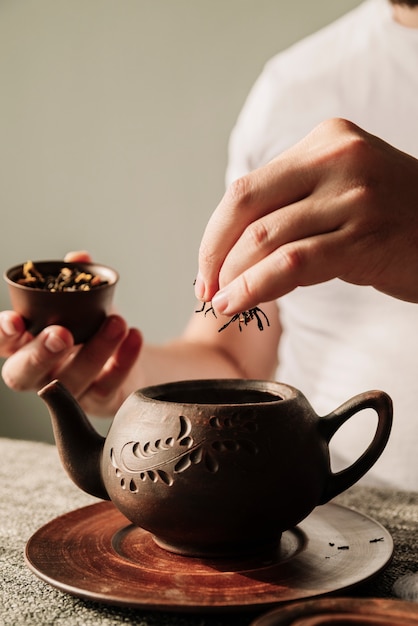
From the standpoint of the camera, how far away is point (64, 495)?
957mm

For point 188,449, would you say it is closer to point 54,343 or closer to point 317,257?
point 317,257

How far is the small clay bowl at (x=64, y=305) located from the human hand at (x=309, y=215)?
1.21 feet

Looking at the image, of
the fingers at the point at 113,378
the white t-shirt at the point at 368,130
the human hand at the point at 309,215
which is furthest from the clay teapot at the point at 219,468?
the white t-shirt at the point at 368,130

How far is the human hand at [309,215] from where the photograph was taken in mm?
699

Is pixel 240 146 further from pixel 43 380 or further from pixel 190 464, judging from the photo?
pixel 190 464

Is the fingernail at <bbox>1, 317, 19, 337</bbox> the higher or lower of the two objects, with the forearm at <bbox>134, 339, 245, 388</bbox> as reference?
higher

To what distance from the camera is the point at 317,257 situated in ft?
2.31

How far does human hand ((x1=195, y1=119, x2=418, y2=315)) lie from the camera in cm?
70

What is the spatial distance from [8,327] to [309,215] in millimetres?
554

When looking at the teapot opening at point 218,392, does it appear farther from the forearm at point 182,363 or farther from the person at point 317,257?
the forearm at point 182,363

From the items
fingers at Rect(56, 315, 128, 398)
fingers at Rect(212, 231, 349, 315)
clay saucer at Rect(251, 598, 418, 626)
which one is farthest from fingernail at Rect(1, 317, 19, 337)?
clay saucer at Rect(251, 598, 418, 626)

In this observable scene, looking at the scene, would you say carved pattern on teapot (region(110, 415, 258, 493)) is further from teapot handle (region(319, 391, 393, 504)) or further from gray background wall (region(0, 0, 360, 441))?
gray background wall (region(0, 0, 360, 441))

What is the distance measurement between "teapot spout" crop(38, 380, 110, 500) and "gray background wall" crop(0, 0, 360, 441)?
6.83 ft

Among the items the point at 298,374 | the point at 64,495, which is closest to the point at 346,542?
the point at 64,495
